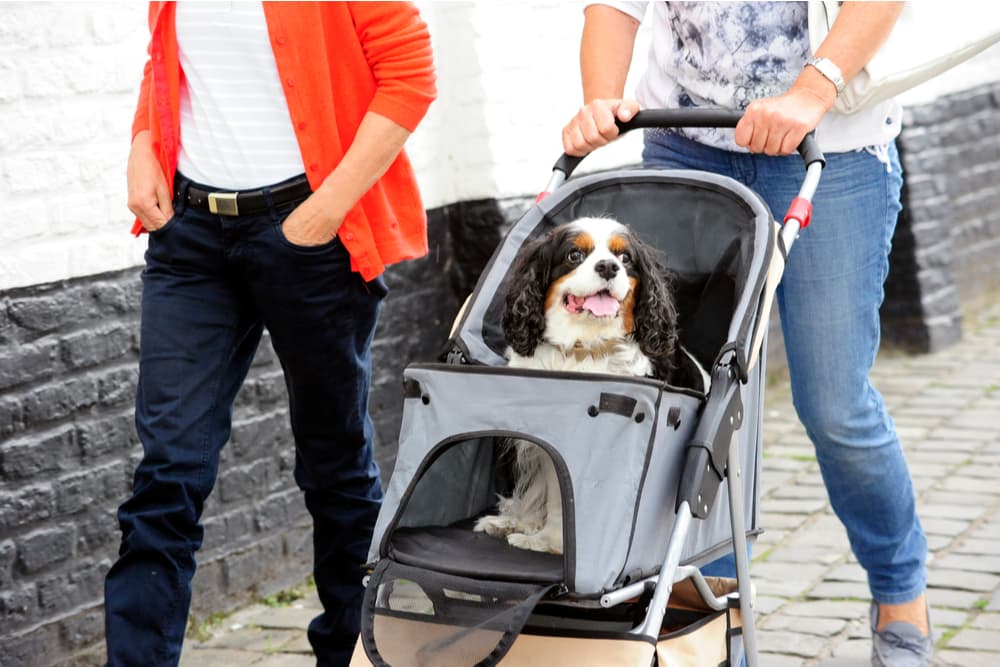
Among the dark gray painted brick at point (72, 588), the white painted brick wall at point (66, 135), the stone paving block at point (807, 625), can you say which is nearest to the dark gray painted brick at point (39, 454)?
the dark gray painted brick at point (72, 588)

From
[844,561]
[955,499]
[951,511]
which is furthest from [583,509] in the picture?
[955,499]

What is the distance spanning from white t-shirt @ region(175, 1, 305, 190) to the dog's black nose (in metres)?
0.81

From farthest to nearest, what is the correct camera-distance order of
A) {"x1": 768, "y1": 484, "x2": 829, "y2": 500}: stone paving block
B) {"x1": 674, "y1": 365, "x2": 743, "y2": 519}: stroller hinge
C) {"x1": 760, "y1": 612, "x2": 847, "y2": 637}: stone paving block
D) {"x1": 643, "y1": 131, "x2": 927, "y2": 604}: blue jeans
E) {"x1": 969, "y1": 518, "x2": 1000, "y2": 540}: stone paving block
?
{"x1": 768, "y1": 484, "x2": 829, "y2": 500}: stone paving block, {"x1": 969, "y1": 518, "x2": 1000, "y2": 540}: stone paving block, {"x1": 760, "y1": 612, "x2": 847, "y2": 637}: stone paving block, {"x1": 643, "y1": 131, "x2": 927, "y2": 604}: blue jeans, {"x1": 674, "y1": 365, "x2": 743, "y2": 519}: stroller hinge

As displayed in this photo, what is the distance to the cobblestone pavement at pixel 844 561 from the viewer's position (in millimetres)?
4375

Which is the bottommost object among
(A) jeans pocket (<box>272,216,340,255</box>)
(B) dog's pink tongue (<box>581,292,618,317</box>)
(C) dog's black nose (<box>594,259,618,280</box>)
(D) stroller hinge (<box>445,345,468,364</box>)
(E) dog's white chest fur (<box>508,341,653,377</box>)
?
(E) dog's white chest fur (<box>508,341,653,377</box>)

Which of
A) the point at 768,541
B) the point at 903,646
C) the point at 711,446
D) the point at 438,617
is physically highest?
the point at 711,446

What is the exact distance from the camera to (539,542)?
2.90 m

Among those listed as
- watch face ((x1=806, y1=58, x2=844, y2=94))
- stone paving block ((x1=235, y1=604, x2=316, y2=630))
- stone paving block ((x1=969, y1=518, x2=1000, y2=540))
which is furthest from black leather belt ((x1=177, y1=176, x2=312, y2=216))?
stone paving block ((x1=969, y1=518, x2=1000, y2=540))

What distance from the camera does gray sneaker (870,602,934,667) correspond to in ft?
12.8

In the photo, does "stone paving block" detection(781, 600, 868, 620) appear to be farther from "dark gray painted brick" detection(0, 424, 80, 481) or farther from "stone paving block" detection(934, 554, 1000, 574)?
"dark gray painted brick" detection(0, 424, 80, 481)

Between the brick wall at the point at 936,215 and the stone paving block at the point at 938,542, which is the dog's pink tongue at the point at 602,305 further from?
the brick wall at the point at 936,215

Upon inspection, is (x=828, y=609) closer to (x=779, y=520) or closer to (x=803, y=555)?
(x=803, y=555)

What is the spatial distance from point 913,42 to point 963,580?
215 centimetres

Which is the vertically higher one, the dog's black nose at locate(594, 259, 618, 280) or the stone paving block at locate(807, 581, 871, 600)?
the dog's black nose at locate(594, 259, 618, 280)
